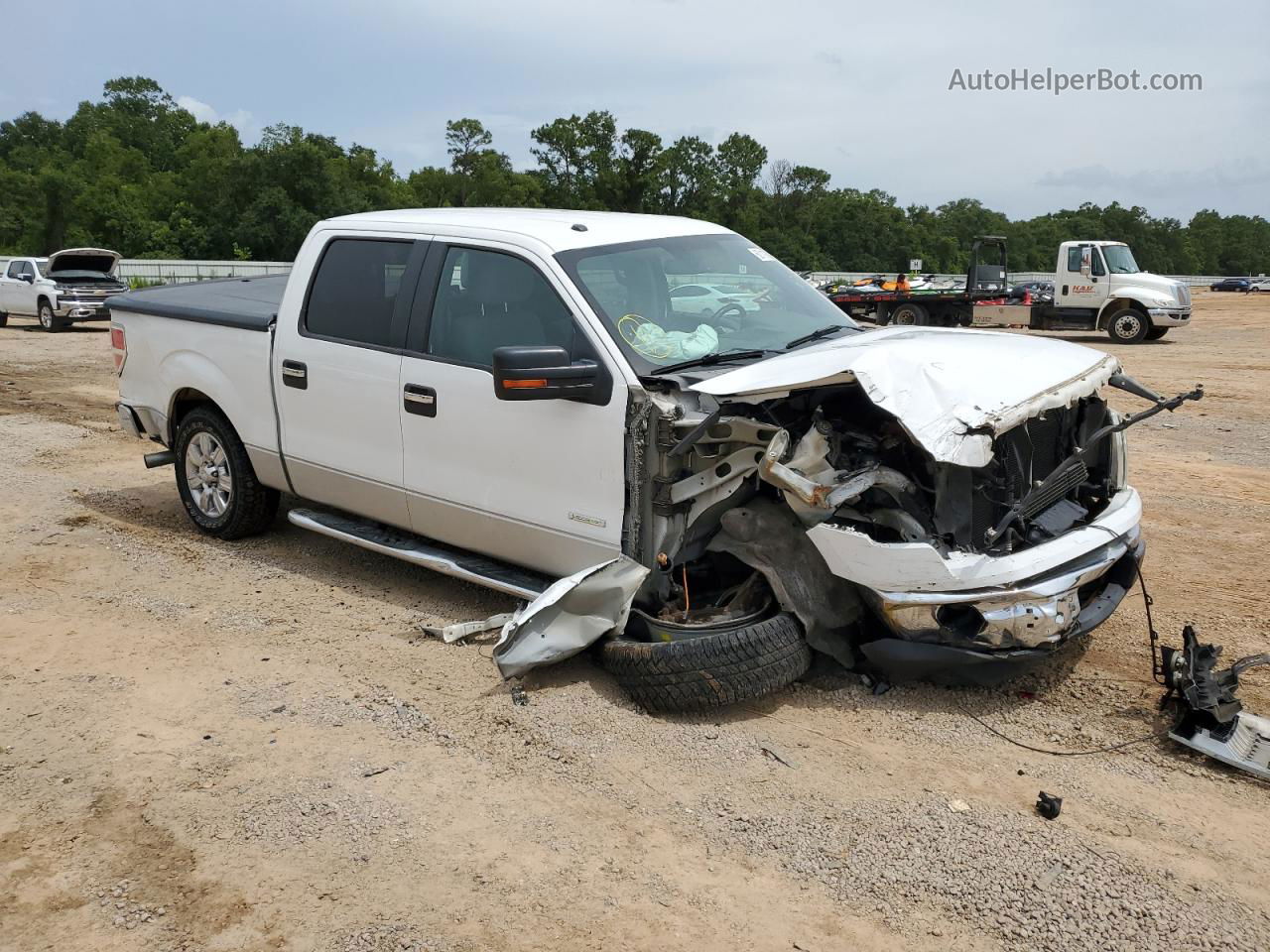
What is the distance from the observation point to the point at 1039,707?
4.41 meters

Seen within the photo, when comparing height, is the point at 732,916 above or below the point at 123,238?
below

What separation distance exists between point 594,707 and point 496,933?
144 centimetres

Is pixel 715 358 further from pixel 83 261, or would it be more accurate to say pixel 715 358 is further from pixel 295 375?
pixel 83 261

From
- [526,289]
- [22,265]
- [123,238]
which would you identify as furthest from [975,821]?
[123,238]

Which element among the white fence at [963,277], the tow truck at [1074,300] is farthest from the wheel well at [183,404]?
the tow truck at [1074,300]

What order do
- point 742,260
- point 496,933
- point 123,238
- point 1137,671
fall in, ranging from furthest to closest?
1. point 123,238
2. point 742,260
3. point 1137,671
4. point 496,933

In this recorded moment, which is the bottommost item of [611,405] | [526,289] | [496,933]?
[496,933]

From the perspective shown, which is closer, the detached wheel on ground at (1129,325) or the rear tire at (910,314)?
the detached wheel on ground at (1129,325)

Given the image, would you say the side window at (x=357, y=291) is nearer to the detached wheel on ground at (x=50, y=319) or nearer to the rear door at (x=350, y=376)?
the rear door at (x=350, y=376)

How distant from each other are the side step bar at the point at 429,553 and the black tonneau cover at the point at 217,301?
113 centimetres

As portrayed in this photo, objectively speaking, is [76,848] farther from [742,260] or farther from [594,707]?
[742,260]

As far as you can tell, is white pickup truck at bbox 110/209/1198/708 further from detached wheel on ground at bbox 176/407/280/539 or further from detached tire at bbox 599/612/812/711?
detached wheel on ground at bbox 176/407/280/539

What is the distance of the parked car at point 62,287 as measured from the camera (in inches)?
894

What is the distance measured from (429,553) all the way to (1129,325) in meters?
20.7
